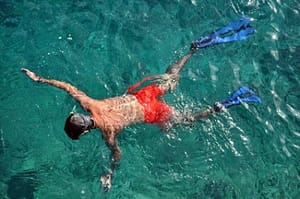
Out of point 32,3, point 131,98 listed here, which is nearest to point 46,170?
point 131,98

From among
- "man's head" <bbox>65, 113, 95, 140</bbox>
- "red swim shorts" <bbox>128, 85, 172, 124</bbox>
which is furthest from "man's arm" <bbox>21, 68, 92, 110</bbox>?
"red swim shorts" <bbox>128, 85, 172, 124</bbox>

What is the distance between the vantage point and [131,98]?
8188mm

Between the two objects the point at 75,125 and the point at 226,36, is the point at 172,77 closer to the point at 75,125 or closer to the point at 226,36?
the point at 226,36

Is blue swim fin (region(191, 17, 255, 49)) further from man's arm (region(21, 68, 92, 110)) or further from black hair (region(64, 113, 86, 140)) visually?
black hair (region(64, 113, 86, 140))

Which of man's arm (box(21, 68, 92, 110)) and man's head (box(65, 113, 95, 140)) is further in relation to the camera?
man's arm (box(21, 68, 92, 110))

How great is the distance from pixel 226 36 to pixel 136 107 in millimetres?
2783

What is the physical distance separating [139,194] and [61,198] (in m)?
→ 1.49

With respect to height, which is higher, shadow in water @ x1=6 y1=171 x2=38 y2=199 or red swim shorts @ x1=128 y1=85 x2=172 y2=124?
red swim shorts @ x1=128 y1=85 x2=172 y2=124

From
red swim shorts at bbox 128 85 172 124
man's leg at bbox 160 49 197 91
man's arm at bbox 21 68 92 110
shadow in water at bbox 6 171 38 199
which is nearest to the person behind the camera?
man's arm at bbox 21 68 92 110

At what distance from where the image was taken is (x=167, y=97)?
950 centimetres

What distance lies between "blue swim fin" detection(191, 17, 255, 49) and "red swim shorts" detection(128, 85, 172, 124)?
4.32 ft

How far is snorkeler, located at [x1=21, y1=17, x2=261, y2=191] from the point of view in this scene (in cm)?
722

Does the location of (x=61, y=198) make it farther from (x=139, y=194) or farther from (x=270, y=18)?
(x=270, y=18)

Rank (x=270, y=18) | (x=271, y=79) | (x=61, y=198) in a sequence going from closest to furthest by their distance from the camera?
(x=61, y=198) → (x=271, y=79) → (x=270, y=18)
